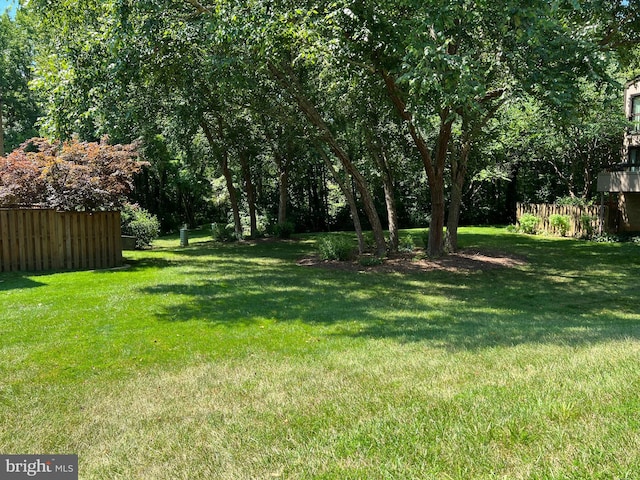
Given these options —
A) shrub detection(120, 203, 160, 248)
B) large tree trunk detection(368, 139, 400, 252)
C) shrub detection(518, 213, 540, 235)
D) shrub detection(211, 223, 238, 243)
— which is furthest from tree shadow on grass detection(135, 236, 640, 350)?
shrub detection(518, 213, 540, 235)

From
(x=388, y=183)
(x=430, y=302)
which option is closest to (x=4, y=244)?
(x=430, y=302)

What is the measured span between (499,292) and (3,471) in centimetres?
891

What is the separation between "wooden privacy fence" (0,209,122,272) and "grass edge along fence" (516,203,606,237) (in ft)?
61.5

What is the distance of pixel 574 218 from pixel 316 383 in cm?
2110

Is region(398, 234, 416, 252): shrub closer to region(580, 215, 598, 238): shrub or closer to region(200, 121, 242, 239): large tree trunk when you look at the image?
region(200, 121, 242, 239): large tree trunk

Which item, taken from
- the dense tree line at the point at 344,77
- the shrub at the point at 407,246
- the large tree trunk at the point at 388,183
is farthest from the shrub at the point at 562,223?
the large tree trunk at the point at 388,183

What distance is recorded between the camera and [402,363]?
4500 millimetres

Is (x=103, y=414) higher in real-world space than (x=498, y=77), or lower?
lower

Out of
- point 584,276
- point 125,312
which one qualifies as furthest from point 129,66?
point 584,276

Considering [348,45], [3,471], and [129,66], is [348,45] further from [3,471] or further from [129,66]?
[3,471]

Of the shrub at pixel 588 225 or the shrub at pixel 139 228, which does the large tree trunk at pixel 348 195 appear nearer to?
the shrub at pixel 139 228

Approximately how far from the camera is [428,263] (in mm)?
13055

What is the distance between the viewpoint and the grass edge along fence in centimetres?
2080

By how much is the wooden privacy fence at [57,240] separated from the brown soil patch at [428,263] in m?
5.13
